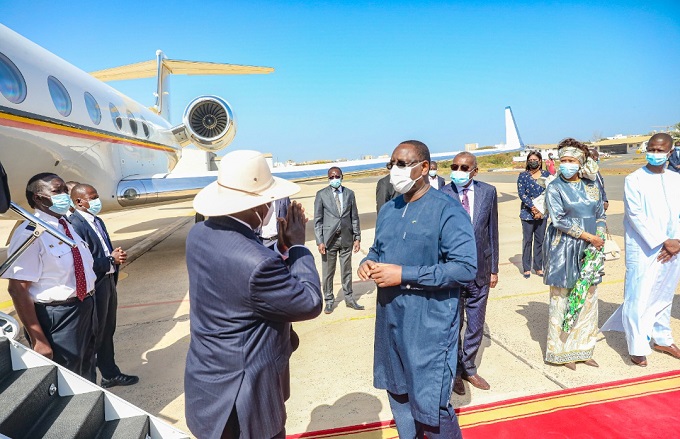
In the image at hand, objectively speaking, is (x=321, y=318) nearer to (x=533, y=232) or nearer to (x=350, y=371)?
(x=350, y=371)

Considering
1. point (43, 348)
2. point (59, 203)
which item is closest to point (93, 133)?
point (59, 203)

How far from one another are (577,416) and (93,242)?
13.5ft

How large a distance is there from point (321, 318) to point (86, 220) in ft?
9.50

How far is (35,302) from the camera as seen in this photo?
9.52 feet

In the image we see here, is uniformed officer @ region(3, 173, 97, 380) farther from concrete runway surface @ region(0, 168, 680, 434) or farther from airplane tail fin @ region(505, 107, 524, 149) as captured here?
airplane tail fin @ region(505, 107, 524, 149)

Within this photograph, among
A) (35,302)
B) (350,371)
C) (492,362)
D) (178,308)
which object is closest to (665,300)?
(492,362)

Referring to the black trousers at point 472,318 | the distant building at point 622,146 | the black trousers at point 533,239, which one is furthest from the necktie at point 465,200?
the distant building at point 622,146

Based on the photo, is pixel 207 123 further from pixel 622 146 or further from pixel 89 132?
pixel 622 146

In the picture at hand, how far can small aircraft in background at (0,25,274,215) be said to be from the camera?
18.5 feet

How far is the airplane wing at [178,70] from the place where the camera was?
63.0 feet

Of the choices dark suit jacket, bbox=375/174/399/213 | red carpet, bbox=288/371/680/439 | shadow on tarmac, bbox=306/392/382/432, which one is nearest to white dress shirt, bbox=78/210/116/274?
shadow on tarmac, bbox=306/392/382/432

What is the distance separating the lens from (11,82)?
17.9 feet

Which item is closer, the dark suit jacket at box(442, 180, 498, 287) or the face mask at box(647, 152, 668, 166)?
the dark suit jacket at box(442, 180, 498, 287)

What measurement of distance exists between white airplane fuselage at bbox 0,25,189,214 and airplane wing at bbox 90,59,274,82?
31.6 ft
